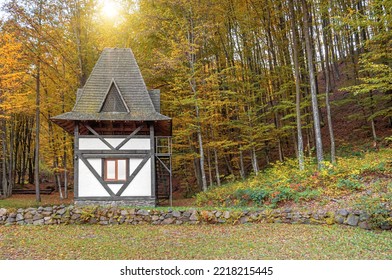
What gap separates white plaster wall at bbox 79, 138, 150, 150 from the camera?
13.0 meters

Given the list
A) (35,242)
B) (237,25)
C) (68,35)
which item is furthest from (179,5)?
(35,242)

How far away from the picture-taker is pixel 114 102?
44.8 ft

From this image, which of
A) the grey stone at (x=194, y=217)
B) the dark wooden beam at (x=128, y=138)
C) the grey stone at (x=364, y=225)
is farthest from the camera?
the dark wooden beam at (x=128, y=138)

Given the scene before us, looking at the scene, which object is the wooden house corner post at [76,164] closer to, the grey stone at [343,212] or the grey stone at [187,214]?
the grey stone at [187,214]

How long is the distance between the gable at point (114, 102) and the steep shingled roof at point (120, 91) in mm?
158

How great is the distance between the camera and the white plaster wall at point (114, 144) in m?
13.0

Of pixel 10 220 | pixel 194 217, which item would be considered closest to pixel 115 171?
pixel 10 220

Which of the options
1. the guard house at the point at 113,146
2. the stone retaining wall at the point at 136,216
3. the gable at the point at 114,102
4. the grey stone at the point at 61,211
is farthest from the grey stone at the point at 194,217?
the gable at the point at 114,102

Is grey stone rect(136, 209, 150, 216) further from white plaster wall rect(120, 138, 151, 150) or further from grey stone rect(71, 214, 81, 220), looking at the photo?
white plaster wall rect(120, 138, 151, 150)

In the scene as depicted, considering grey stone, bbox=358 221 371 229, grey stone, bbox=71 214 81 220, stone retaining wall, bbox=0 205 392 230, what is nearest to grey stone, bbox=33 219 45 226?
stone retaining wall, bbox=0 205 392 230

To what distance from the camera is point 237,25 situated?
19.5m

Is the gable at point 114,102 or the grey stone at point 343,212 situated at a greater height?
the gable at point 114,102

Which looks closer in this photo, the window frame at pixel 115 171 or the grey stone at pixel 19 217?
the grey stone at pixel 19 217
